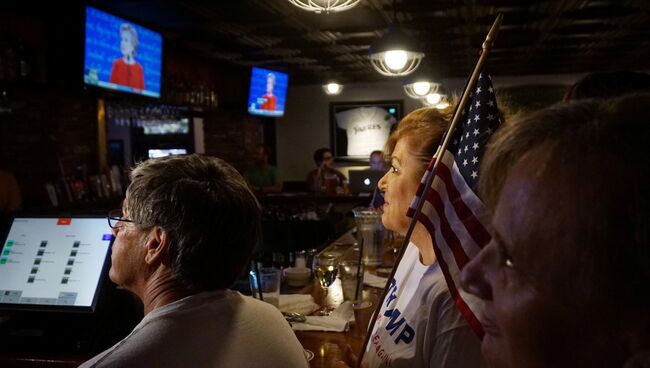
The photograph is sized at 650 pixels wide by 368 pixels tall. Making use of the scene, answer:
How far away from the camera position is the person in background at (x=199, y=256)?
4.36ft

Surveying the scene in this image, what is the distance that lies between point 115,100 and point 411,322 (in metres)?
4.95

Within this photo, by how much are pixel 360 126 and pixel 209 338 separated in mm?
10304

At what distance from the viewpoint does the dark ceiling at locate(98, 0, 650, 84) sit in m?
5.51

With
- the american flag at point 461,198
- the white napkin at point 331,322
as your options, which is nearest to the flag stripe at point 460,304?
the american flag at point 461,198

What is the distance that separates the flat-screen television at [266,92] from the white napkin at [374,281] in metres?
6.47

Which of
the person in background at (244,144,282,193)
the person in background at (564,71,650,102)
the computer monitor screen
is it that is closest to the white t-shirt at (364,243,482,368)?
the person in background at (564,71,650,102)

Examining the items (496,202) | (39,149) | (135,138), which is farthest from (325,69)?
(496,202)

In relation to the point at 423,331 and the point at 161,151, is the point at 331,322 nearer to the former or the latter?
the point at 423,331

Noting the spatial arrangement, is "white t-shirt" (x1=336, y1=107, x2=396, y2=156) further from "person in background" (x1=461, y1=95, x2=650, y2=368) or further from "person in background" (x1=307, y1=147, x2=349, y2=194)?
"person in background" (x1=461, y1=95, x2=650, y2=368)

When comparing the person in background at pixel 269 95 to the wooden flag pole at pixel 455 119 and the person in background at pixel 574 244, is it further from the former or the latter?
the person in background at pixel 574 244

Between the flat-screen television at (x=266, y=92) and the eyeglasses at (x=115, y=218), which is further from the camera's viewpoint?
the flat-screen television at (x=266, y=92)

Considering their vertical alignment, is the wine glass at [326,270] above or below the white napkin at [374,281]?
above

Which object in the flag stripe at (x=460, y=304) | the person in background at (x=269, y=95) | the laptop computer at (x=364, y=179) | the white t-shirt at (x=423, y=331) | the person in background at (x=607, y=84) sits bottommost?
the white t-shirt at (x=423, y=331)

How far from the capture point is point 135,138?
34.1 feet
